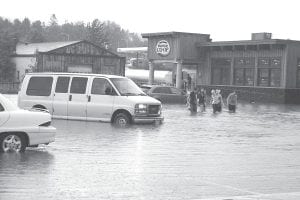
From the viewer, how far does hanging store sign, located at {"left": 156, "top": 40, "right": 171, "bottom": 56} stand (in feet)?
192

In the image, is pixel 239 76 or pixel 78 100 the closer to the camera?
pixel 78 100

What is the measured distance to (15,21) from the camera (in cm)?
15838

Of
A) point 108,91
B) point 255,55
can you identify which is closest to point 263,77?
point 255,55

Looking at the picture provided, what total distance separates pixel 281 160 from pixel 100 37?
113 metres

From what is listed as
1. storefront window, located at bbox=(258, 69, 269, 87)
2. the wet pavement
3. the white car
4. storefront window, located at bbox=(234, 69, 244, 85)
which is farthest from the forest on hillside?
the white car

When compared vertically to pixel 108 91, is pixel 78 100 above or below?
below

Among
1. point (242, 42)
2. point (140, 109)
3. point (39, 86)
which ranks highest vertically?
point (242, 42)

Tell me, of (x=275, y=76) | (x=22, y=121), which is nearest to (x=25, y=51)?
(x=275, y=76)

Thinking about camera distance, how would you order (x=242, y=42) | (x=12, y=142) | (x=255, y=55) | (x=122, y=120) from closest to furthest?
(x=12, y=142)
(x=122, y=120)
(x=255, y=55)
(x=242, y=42)

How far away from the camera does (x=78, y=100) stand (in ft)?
71.5

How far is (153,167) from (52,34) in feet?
480

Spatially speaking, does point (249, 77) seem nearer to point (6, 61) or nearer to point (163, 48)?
point (163, 48)

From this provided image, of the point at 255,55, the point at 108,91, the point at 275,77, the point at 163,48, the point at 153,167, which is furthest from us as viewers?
the point at 163,48

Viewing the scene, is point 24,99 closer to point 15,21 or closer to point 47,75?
point 47,75
